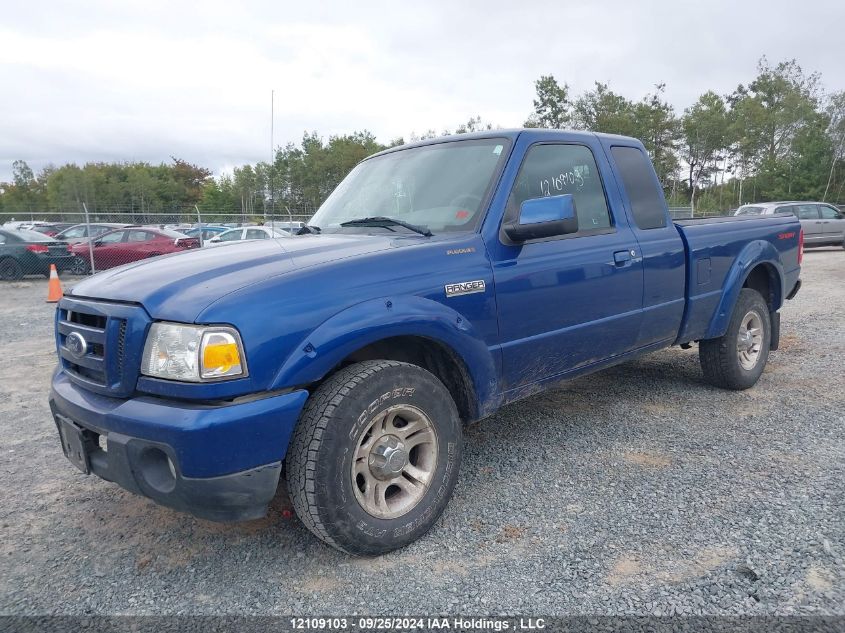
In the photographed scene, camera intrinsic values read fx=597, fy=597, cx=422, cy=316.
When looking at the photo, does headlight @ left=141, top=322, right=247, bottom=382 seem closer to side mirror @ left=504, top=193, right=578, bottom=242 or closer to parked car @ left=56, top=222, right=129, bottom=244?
side mirror @ left=504, top=193, right=578, bottom=242

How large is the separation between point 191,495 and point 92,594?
67 centimetres

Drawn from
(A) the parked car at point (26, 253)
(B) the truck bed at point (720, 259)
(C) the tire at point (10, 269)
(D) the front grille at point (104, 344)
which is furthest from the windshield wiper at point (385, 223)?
(C) the tire at point (10, 269)

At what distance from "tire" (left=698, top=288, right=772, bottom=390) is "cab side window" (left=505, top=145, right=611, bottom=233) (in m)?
1.65

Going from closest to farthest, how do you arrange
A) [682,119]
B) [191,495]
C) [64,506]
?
[191,495], [64,506], [682,119]

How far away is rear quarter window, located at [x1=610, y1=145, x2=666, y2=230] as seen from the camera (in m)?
3.88

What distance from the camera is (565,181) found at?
3510mm

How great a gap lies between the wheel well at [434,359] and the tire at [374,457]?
179 mm

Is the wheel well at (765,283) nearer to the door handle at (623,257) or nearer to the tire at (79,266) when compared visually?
the door handle at (623,257)

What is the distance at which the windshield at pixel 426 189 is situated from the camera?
10.3 feet

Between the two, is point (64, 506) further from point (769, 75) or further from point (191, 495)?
point (769, 75)

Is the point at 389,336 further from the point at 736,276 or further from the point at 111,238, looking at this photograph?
the point at 111,238

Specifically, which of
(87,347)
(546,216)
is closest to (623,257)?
(546,216)

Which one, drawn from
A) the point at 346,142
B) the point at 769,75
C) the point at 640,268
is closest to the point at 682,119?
the point at 769,75

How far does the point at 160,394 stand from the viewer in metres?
2.20
